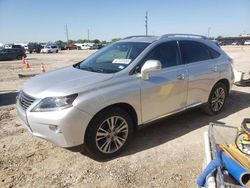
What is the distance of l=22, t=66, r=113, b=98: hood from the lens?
3.31 meters

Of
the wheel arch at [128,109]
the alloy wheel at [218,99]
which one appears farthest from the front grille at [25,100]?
the alloy wheel at [218,99]

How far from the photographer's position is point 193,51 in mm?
4863

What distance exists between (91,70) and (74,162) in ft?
4.77

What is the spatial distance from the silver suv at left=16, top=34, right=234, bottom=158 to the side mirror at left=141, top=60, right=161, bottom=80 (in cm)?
1

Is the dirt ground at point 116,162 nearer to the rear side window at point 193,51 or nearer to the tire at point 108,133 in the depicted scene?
the tire at point 108,133

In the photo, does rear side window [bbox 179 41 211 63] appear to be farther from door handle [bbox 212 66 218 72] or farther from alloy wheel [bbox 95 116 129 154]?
alloy wheel [bbox 95 116 129 154]

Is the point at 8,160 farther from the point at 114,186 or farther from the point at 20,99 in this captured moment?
the point at 114,186

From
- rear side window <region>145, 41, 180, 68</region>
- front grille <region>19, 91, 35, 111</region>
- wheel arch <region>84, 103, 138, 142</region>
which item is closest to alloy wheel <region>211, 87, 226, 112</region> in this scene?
rear side window <region>145, 41, 180, 68</region>

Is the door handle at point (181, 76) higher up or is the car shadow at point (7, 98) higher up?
the door handle at point (181, 76)

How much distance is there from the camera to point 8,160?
370cm

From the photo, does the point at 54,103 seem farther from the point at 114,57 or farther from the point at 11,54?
the point at 11,54

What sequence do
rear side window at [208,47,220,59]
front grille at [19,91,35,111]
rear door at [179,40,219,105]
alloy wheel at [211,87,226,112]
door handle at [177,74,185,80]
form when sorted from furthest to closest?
alloy wheel at [211,87,226,112]
rear side window at [208,47,220,59]
rear door at [179,40,219,105]
door handle at [177,74,185,80]
front grille at [19,91,35,111]

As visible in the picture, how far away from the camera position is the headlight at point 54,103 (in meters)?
3.20

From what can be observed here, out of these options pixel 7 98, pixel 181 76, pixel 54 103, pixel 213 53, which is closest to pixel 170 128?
pixel 181 76
